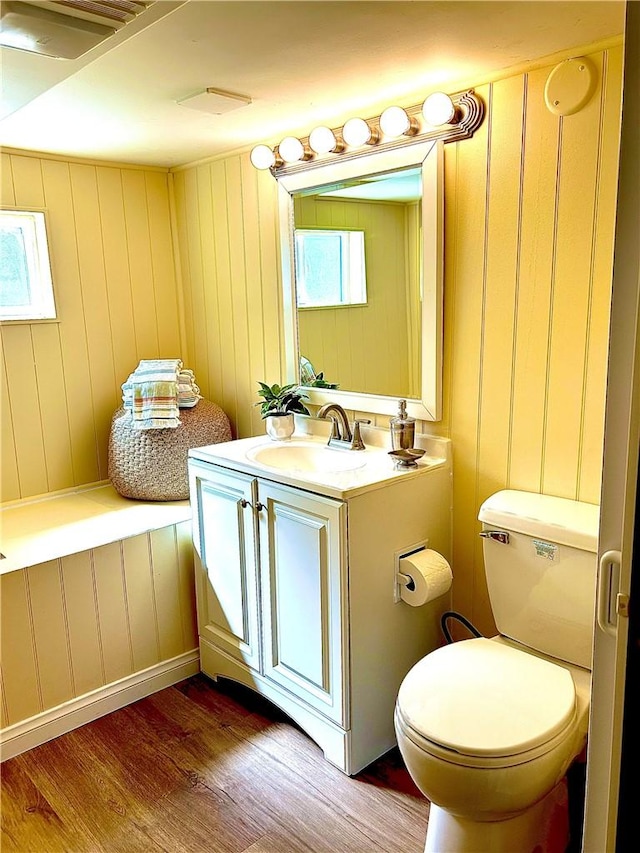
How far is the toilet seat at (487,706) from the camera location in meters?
1.45

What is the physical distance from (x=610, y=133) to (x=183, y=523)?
1.93 metres

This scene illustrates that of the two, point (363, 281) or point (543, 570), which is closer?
point (543, 570)

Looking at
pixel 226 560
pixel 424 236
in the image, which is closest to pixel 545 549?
pixel 424 236

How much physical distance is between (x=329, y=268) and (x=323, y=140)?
1.45 ft

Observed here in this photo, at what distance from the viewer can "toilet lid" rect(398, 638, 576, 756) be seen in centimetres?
147

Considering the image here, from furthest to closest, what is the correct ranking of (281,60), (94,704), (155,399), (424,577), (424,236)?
(155,399)
(94,704)
(424,236)
(424,577)
(281,60)

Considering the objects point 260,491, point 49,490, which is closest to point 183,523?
point 260,491

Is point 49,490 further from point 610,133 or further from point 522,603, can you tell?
point 610,133

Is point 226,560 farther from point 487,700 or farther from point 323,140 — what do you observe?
point 323,140

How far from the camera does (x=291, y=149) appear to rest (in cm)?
237

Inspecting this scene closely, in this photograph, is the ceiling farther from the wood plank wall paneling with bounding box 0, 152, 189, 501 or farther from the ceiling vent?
the wood plank wall paneling with bounding box 0, 152, 189, 501

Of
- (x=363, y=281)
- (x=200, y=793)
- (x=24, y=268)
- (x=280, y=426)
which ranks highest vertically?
(x=24, y=268)

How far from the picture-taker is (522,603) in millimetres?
1860

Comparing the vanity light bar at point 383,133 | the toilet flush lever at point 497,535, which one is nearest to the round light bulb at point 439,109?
the vanity light bar at point 383,133
